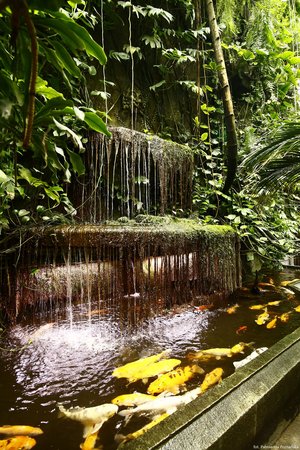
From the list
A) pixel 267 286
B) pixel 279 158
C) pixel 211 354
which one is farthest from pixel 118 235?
pixel 267 286

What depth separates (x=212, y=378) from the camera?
2.26m

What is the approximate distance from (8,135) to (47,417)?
1.89 m

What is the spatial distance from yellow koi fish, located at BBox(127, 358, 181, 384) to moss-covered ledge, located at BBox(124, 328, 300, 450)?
0.85 meters

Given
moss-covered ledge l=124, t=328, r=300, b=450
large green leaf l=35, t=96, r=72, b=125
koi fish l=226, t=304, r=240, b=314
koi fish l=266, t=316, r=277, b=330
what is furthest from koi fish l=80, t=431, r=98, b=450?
koi fish l=226, t=304, r=240, b=314

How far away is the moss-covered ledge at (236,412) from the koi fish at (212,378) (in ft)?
1.61

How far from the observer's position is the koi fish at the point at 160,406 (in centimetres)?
187

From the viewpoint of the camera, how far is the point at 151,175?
547cm

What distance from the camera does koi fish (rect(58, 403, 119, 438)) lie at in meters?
1.77

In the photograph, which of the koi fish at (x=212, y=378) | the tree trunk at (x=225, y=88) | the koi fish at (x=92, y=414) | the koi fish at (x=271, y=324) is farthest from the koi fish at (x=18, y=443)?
the tree trunk at (x=225, y=88)

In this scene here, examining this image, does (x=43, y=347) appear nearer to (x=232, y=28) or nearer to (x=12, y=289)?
(x=12, y=289)

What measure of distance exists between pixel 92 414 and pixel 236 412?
40.0 inches

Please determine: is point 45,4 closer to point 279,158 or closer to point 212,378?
point 279,158

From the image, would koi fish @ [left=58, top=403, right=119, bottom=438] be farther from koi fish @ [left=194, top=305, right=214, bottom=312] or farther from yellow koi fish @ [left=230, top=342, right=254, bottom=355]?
koi fish @ [left=194, top=305, right=214, bottom=312]

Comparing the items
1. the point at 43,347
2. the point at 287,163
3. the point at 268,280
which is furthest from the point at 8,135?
the point at 268,280
